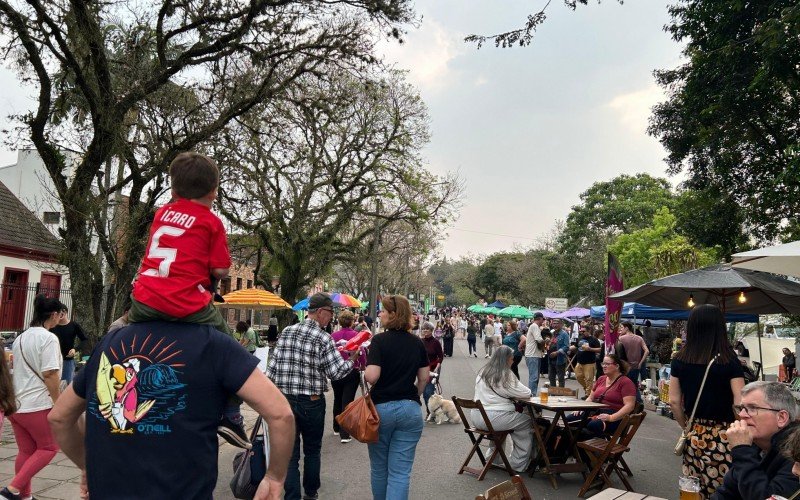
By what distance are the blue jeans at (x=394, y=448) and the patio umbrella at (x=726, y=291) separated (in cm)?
463

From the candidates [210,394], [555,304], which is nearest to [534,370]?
[210,394]

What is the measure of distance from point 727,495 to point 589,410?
13.1 feet

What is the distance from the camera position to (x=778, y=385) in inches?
125

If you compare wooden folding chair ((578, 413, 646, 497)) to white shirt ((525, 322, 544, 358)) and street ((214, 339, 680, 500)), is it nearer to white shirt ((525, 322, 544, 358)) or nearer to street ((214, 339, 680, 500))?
street ((214, 339, 680, 500))

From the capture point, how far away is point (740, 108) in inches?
508

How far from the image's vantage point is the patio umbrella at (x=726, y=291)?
Result: 735 centimetres

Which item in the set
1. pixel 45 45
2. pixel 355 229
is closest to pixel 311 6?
pixel 45 45

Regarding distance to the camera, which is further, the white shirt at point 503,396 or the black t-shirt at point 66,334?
the black t-shirt at point 66,334

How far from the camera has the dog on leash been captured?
10297 millimetres

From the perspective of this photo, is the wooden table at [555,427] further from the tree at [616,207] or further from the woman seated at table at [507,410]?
the tree at [616,207]

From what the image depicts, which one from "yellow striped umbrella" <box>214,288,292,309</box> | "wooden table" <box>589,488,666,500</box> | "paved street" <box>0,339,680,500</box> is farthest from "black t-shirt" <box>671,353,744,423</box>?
"yellow striped umbrella" <box>214,288,292,309</box>

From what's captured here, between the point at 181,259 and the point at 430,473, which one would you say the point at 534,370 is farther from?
the point at 181,259

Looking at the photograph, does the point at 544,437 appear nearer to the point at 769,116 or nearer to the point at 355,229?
the point at 769,116

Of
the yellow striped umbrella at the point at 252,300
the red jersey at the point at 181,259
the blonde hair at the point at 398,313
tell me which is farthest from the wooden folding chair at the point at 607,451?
the yellow striped umbrella at the point at 252,300
